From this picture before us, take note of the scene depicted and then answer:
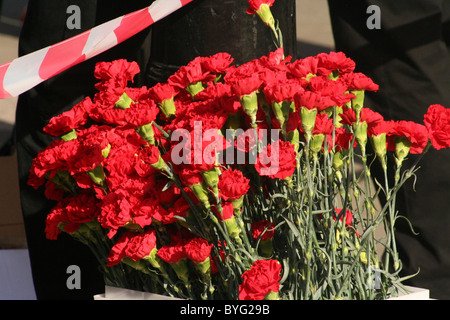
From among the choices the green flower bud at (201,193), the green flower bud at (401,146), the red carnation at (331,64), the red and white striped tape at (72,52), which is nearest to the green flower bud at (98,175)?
the green flower bud at (201,193)

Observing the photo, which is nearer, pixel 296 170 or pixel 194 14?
pixel 296 170

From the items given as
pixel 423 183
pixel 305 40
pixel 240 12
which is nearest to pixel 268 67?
pixel 240 12

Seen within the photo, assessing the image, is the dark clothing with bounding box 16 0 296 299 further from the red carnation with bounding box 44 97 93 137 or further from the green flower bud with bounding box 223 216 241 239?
the green flower bud with bounding box 223 216 241 239

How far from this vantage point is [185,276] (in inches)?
55.8

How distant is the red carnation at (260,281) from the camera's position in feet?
3.80

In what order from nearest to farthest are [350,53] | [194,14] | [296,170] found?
1. [296,170]
2. [194,14]
3. [350,53]

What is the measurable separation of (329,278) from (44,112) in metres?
1.06

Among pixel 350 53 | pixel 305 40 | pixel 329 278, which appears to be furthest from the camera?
pixel 305 40

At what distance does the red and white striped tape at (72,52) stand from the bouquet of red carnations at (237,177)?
0.18 meters

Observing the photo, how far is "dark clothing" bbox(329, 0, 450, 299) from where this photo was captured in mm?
1984

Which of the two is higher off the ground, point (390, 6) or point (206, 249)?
point (390, 6)

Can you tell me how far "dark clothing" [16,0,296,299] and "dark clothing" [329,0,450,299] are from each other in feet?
0.92

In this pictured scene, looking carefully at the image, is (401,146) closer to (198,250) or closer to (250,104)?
(250,104)
